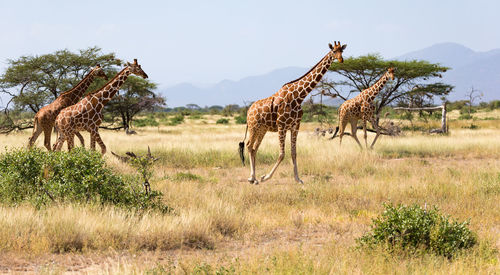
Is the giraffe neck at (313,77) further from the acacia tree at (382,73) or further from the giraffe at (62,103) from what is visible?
the acacia tree at (382,73)

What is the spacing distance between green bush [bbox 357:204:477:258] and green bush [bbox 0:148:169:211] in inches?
131

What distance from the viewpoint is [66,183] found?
290 inches

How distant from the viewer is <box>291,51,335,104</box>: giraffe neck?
34.9ft

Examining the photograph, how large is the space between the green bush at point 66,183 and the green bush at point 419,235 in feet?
10.9

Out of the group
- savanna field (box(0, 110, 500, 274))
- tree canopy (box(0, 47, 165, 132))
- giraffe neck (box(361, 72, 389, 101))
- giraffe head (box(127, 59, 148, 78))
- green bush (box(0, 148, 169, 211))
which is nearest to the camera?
savanna field (box(0, 110, 500, 274))

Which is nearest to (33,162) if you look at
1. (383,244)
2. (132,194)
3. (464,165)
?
(132,194)

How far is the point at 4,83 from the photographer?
2364 centimetres

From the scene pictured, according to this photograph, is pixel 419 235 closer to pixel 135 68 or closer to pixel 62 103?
pixel 135 68

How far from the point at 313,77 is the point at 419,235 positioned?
574cm

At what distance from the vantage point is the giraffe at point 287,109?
10.5 m

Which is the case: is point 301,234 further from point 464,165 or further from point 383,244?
point 464,165

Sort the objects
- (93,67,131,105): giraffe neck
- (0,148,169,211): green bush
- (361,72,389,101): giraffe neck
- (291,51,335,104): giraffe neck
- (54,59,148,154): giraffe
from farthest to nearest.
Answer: (361,72,389,101): giraffe neck → (93,67,131,105): giraffe neck → (291,51,335,104): giraffe neck → (54,59,148,154): giraffe → (0,148,169,211): green bush

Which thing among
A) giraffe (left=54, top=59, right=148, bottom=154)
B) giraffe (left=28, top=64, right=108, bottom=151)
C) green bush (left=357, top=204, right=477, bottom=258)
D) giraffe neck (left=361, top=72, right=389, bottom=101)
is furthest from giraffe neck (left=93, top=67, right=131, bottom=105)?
giraffe neck (left=361, top=72, right=389, bottom=101)

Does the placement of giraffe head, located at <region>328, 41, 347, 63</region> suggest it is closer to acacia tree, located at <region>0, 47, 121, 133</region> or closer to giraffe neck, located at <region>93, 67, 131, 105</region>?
giraffe neck, located at <region>93, 67, 131, 105</region>
